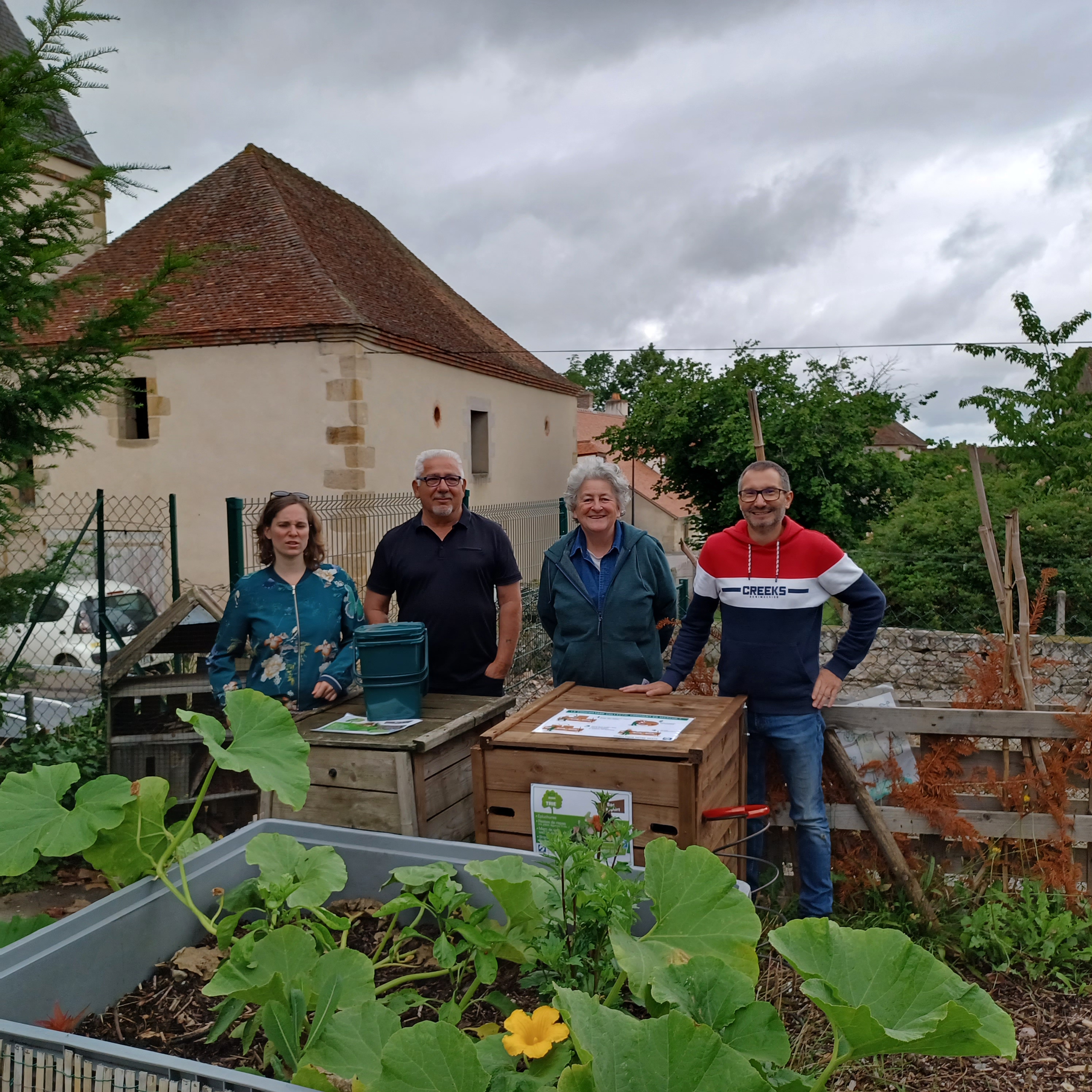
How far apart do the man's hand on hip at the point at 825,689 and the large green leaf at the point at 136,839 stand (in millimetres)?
2108

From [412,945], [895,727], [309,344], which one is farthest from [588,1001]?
[309,344]

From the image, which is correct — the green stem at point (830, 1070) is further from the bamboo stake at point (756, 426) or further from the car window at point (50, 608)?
the car window at point (50, 608)

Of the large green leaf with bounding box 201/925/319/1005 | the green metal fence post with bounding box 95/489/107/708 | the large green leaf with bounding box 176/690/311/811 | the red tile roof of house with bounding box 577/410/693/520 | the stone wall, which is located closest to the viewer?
the large green leaf with bounding box 201/925/319/1005

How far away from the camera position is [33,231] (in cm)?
451

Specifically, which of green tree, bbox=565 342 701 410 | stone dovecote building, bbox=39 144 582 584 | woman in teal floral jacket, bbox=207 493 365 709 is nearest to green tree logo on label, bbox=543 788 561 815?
woman in teal floral jacket, bbox=207 493 365 709

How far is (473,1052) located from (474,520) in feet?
9.36

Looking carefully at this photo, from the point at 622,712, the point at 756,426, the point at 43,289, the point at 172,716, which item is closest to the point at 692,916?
the point at 622,712

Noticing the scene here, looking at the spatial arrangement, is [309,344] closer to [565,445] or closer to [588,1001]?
[565,445]

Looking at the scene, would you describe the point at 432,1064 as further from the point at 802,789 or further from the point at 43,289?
the point at 43,289

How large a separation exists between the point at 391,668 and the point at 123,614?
7.46 metres

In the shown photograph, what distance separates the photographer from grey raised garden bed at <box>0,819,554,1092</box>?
3.18ft

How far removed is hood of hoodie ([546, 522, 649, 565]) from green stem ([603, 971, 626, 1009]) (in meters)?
2.22

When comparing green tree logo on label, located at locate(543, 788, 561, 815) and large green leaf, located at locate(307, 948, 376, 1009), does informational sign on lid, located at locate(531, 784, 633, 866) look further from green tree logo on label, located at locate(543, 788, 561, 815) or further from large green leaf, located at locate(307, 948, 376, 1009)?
large green leaf, located at locate(307, 948, 376, 1009)

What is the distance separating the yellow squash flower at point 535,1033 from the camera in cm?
107
